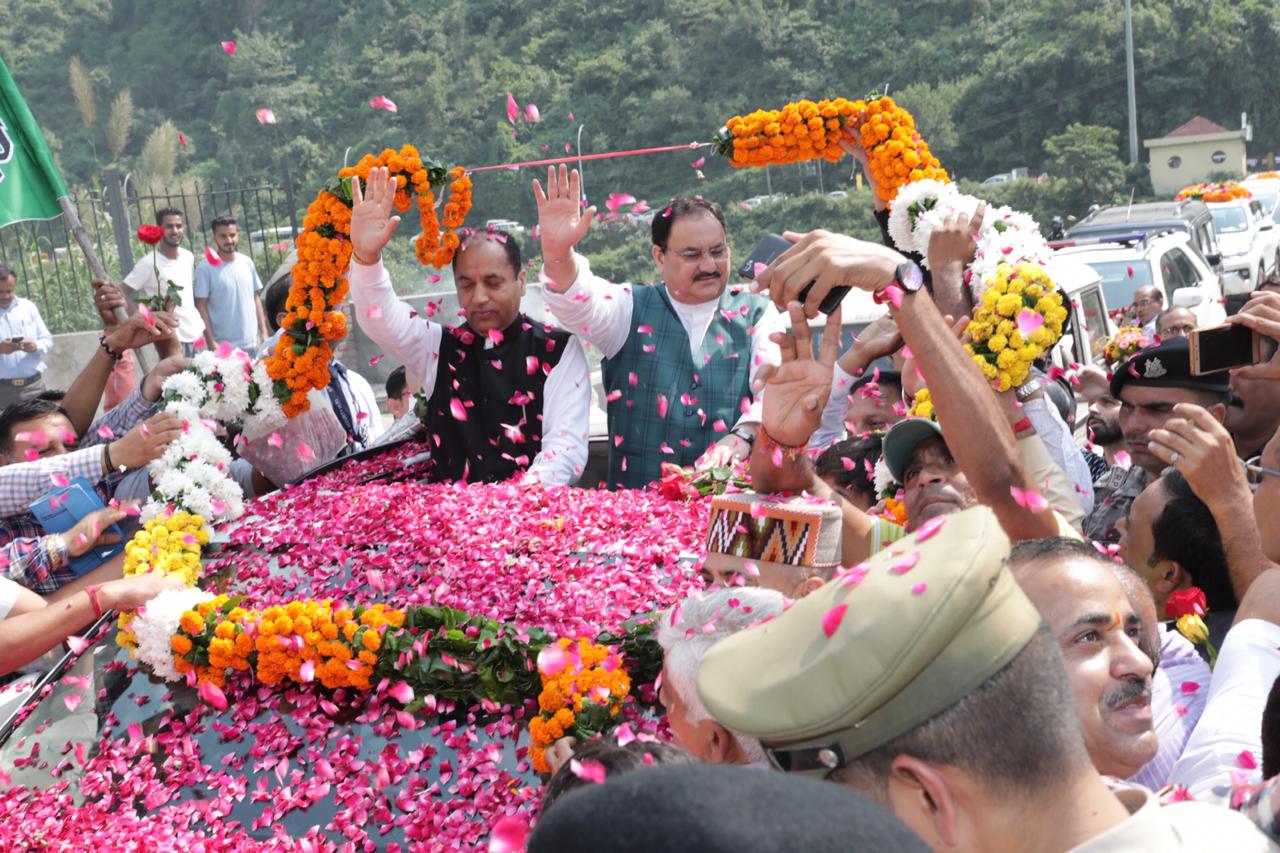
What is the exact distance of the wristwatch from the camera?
310cm

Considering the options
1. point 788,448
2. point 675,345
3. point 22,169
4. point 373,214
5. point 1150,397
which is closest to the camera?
point 788,448

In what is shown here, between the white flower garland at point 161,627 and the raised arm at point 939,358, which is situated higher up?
the raised arm at point 939,358

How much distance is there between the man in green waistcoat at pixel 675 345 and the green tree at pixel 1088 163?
43.8 m

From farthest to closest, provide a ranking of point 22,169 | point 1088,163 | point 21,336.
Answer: point 1088,163, point 21,336, point 22,169

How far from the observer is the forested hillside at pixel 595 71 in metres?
54.1

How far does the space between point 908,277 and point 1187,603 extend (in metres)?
1.40

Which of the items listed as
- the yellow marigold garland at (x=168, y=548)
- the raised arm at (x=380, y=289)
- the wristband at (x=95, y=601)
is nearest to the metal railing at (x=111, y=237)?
the raised arm at (x=380, y=289)

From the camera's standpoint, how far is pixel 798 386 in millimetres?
3574

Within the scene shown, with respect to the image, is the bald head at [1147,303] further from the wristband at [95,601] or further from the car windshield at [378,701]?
the wristband at [95,601]

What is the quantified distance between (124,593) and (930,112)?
55523 millimetres

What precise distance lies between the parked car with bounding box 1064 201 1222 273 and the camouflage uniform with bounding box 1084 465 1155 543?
11744 mm

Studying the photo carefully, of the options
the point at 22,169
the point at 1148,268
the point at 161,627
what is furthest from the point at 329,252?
the point at 1148,268

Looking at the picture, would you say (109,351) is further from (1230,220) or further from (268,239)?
(1230,220)

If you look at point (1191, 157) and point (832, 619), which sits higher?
point (832, 619)
